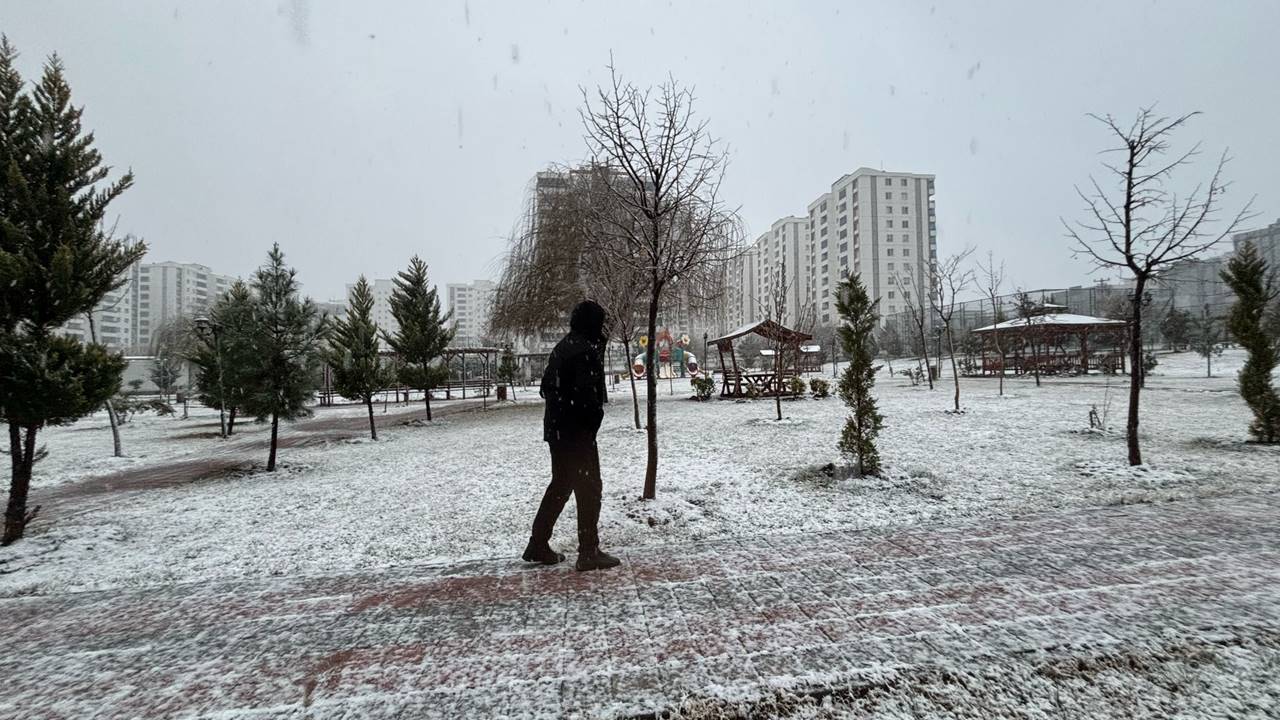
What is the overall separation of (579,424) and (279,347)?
24.1 feet

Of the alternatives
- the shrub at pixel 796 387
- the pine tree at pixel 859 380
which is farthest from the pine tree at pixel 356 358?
the shrub at pixel 796 387

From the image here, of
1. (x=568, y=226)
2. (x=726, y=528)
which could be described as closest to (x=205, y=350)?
(x=568, y=226)

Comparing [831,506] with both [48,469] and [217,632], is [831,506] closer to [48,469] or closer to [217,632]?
[217,632]

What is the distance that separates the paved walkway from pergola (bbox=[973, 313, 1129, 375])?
74.2 ft

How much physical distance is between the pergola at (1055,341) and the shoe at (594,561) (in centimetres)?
2404

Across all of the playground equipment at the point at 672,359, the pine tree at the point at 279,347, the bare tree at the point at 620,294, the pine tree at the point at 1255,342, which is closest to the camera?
the pine tree at the point at 1255,342

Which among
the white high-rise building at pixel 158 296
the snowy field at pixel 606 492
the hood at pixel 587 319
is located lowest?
the snowy field at pixel 606 492

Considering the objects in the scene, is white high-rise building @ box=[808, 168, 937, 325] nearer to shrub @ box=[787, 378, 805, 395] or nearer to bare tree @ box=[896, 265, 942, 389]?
bare tree @ box=[896, 265, 942, 389]

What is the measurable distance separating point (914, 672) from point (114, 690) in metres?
3.46

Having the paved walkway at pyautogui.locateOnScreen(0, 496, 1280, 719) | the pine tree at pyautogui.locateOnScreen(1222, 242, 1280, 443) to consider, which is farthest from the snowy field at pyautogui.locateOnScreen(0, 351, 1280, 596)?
the paved walkway at pyautogui.locateOnScreen(0, 496, 1280, 719)

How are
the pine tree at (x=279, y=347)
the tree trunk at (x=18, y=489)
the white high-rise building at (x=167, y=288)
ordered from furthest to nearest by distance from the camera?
the white high-rise building at (x=167, y=288), the pine tree at (x=279, y=347), the tree trunk at (x=18, y=489)

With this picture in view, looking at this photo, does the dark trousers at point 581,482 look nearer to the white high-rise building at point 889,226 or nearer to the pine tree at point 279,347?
the pine tree at point 279,347

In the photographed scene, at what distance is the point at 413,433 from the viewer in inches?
495

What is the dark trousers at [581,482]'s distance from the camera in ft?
10.8
